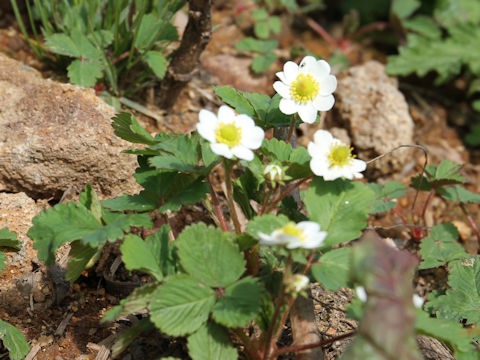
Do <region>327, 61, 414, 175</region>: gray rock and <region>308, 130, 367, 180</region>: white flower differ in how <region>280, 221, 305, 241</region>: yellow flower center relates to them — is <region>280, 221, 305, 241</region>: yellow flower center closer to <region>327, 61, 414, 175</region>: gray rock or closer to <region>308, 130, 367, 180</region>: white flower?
<region>308, 130, 367, 180</region>: white flower

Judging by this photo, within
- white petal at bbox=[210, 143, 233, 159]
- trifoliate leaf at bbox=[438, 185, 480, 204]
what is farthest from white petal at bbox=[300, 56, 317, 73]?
trifoliate leaf at bbox=[438, 185, 480, 204]

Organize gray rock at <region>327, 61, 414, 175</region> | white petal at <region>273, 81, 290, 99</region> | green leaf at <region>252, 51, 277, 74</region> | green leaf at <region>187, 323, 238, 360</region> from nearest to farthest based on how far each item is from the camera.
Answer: green leaf at <region>187, 323, 238, 360</region> < white petal at <region>273, 81, 290, 99</region> < gray rock at <region>327, 61, 414, 175</region> < green leaf at <region>252, 51, 277, 74</region>

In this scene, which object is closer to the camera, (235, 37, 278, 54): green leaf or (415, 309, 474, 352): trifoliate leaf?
(415, 309, 474, 352): trifoliate leaf

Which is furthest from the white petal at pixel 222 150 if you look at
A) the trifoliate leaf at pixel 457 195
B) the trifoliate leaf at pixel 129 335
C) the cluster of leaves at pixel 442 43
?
the cluster of leaves at pixel 442 43

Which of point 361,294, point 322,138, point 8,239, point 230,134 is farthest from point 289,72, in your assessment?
point 8,239

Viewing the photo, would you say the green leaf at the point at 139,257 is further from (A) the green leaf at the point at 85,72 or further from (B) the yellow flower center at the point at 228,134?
(A) the green leaf at the point at 85,72

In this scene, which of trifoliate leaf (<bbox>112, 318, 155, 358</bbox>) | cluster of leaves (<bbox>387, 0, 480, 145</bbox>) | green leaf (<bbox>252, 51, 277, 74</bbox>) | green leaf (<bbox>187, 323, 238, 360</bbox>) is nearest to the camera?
green leaf (<bbox>187, 323, 238, 360</bbox>)
